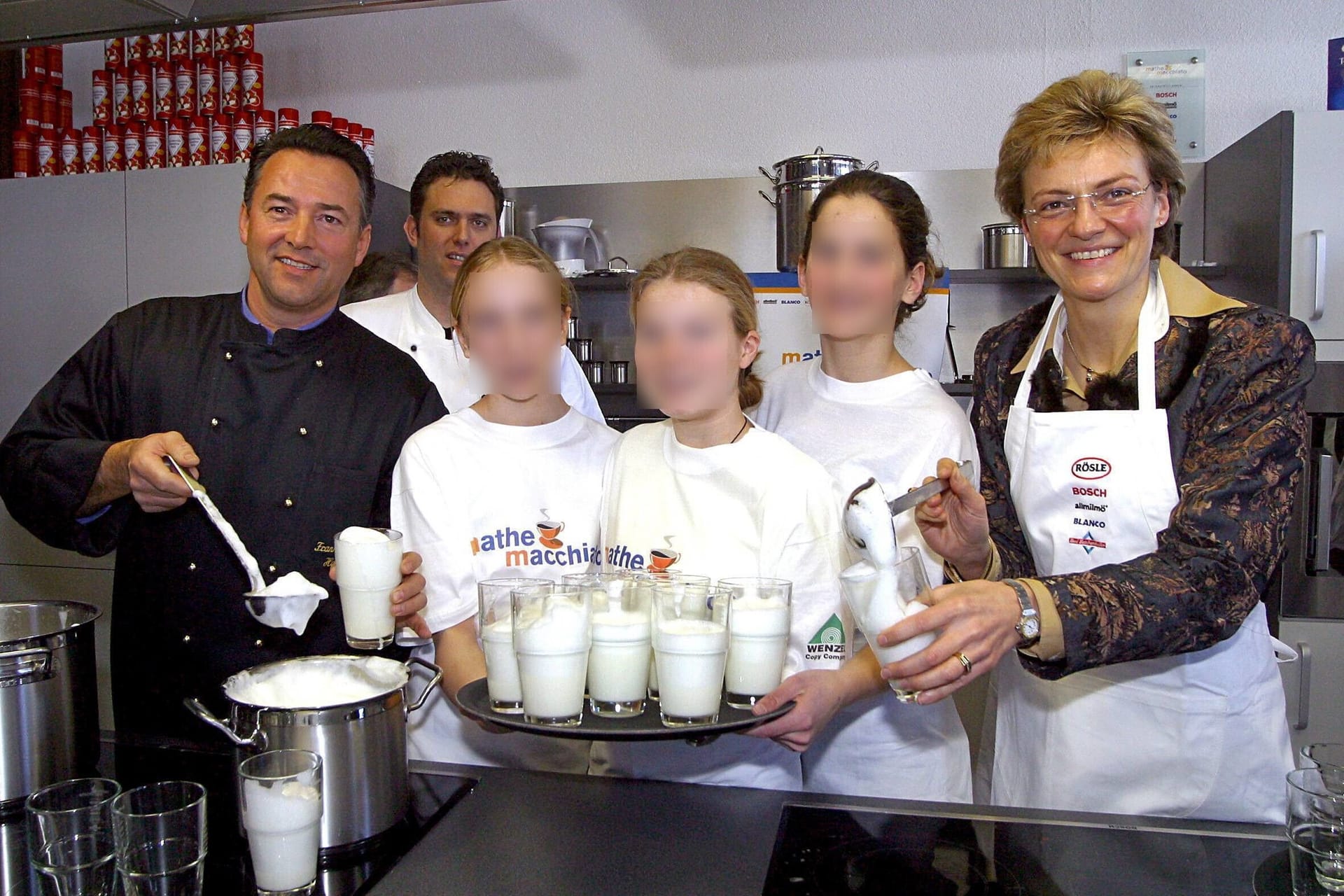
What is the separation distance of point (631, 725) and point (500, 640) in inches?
7.3

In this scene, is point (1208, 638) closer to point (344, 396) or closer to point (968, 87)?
point (344, 396)

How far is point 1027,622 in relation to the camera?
1.35m

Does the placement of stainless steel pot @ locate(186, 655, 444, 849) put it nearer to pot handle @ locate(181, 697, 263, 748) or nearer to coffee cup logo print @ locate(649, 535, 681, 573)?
pot handle @ locate(181, 697, 263, 748)

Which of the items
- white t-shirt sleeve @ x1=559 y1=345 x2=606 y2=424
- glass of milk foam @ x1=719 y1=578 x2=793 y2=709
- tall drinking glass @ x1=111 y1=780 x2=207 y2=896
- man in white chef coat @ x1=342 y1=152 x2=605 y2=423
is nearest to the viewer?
tall drinking glass @ x1=111 y1=780 x2=207 y2=896

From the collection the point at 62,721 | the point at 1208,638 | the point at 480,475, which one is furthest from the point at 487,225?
the point at 1208,638

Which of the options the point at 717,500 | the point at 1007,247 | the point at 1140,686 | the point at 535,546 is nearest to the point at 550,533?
the point at 535,546

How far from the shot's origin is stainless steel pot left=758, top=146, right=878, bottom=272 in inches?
120

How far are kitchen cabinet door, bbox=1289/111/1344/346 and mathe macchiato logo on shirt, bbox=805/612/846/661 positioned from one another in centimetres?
197

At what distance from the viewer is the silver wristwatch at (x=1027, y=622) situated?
134cm

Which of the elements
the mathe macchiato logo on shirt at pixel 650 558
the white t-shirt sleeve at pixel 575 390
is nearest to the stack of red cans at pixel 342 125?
the white t-shirt sleeve at pixel 575 390

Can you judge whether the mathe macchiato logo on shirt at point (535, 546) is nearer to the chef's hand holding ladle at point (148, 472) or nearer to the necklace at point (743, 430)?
the necklace at point (743, 430)

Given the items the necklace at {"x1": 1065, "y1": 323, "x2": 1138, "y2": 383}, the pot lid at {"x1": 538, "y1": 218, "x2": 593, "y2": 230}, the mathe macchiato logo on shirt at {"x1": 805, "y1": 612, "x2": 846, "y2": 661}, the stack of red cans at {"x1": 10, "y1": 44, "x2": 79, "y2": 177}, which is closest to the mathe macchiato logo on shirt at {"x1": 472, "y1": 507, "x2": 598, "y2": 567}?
the mathe macchiato logo on shirt at {"x1": 805, "y1": 612, "x2": 846, "y2": 661}

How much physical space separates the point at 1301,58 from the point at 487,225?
2615 millimetres

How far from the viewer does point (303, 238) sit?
1922 mm
